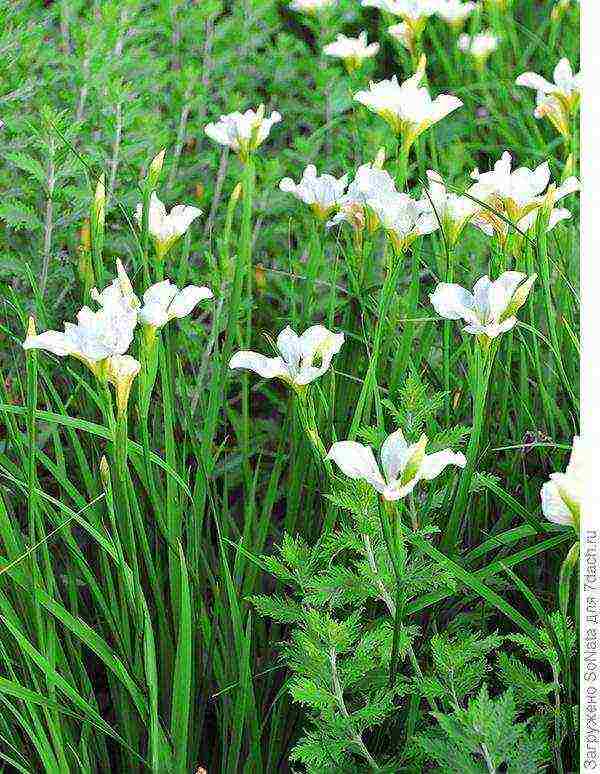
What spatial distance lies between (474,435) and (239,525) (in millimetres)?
555

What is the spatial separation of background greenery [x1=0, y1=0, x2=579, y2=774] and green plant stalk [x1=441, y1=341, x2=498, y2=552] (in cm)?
2

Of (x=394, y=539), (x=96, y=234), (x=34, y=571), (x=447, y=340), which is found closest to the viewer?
(x=394, y=539)

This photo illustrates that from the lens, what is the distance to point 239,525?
1.56m

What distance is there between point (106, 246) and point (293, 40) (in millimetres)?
1185

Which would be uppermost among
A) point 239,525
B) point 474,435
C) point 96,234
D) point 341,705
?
point 96,234

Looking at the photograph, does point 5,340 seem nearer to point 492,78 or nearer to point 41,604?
point 41,604

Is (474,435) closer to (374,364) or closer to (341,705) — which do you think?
(374,364)

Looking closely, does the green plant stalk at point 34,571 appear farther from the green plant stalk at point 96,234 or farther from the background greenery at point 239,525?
the green plant stalk at point 96,234

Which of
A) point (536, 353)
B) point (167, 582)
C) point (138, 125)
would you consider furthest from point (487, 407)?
point (138, 125)

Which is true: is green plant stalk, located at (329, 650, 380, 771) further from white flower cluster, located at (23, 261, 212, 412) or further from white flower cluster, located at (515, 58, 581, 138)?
white flower cluster, located at (515, 58, 581, 138)

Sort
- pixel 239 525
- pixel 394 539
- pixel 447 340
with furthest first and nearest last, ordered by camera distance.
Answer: pixel 239 525 → pixel 447 340 → pixel 394 539

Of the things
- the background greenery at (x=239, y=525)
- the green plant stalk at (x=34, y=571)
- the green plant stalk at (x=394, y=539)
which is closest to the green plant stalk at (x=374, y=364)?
the background greenery at (x=239, y=525)

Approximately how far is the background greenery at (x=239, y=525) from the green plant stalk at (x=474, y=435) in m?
0.02

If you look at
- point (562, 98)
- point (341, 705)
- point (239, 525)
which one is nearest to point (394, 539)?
point (341, 705)
